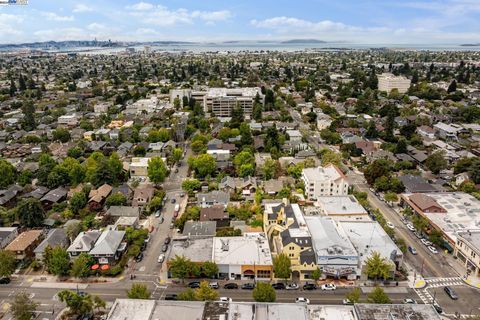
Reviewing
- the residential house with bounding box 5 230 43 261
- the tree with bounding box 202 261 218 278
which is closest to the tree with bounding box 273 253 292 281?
the tree with bounding box 202 261 218 278

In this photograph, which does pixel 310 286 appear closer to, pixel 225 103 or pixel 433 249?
pixel 433 249

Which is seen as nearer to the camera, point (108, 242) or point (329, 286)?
point (329, 286)

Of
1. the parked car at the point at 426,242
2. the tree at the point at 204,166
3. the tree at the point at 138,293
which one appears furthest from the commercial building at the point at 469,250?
the tree at the point at 204,166

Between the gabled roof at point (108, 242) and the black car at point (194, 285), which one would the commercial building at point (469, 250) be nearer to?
the black car at point (194, 285)

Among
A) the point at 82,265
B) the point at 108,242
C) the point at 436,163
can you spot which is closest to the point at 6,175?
the point at 108,242

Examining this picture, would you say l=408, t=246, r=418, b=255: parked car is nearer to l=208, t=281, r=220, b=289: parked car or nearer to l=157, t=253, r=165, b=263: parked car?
l=208, t=281, r=220, b=289: parked car
